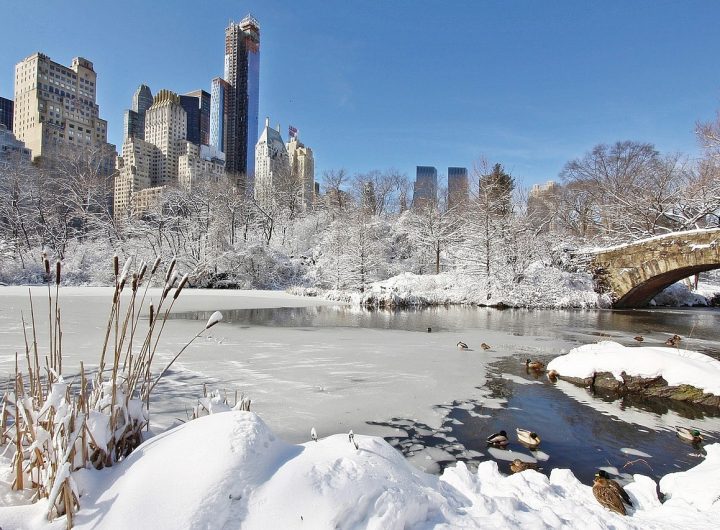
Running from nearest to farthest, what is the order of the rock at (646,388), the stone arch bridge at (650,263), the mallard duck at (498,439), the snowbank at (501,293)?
the mallard duck at (498,439) < the rock at (646,388) < the stone arch bridge at (650,263) < the snowbank at (501,293)

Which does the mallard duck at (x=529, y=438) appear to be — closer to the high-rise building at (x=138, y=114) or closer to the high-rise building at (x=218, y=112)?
the high-rise building at (x=218, y=112)

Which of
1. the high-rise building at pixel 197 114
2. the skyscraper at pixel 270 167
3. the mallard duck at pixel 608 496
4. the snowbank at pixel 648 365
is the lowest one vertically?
the mallard duck at pixel 608 496

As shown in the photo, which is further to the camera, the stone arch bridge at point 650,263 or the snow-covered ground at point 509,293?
the snow-covered ground at point 509,293

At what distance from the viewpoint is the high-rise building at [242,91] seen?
336ft

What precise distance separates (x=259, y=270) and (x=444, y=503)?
95.9ft

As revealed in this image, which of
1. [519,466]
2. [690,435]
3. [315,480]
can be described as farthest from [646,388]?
[315,480]

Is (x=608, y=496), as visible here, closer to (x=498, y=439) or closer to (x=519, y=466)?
(x=519, y=466)

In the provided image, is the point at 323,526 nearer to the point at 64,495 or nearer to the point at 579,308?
the point at 64,495

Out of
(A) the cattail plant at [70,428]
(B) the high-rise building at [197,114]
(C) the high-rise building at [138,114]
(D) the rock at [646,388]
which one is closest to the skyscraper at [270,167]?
(D) the rock at [646,388]

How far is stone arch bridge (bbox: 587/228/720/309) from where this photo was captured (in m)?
15.6

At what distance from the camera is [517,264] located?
22875mm

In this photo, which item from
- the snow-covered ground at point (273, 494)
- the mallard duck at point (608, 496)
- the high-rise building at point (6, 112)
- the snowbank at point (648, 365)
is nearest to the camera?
the snow-covered ground at point (273, 494)

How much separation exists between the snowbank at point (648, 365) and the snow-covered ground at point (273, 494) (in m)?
3.93

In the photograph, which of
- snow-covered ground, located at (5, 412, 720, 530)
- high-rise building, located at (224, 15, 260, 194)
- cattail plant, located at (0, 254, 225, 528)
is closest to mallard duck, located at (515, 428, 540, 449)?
snow-covered ground, located at (5, 412, 720, 530)
